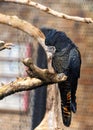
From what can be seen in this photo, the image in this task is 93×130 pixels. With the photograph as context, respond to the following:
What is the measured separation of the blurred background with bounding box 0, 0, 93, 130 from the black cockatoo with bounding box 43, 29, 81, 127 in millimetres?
1159

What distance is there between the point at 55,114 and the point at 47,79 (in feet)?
1.13

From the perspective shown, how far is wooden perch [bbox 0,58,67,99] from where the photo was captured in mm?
1237

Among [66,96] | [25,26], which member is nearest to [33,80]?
[66,96]

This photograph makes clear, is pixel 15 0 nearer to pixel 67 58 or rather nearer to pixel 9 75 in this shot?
pixel 67 58

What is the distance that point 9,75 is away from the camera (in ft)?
9.11

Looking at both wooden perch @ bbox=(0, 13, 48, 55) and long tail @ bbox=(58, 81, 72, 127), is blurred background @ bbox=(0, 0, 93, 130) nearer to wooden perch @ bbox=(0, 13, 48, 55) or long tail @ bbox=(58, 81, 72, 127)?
wooden perch @ bbox=(0, 13, 48, 55)

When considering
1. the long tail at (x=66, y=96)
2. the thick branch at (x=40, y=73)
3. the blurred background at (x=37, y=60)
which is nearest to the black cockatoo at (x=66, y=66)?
the long tail at (x=66, y=96)

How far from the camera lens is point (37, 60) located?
107 inches

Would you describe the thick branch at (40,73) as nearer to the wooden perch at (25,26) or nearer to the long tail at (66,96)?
the long tail at (66,96)

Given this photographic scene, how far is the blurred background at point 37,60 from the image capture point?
104 inches

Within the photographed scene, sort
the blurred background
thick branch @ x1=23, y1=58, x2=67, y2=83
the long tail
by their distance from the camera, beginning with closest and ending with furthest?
thick branch @ x1=23, y1=58, x2=67, y2=83
the long tail
the blurred background

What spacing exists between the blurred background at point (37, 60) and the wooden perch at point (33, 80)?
4.34 ft

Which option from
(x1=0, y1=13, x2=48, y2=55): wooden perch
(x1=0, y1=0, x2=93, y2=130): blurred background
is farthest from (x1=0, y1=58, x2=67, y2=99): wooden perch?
(x1=0, y1=0, x2=93, y2=130): blurred background

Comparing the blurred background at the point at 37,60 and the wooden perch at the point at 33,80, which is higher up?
the wooden perch at the point at 33,80
